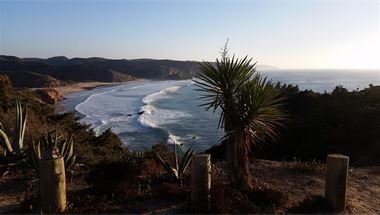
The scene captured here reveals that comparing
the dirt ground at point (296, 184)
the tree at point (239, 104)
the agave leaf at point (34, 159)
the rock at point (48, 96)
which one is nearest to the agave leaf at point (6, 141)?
the dirt ground at point (296, 184)

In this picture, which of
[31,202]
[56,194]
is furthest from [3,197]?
[56,194]

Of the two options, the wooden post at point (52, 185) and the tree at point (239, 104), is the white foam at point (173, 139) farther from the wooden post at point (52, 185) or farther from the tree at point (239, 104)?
the wooden post at point (52, 185)

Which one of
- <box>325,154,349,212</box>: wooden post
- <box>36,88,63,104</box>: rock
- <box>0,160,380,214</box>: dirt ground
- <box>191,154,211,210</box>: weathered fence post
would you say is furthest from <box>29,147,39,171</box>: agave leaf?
<box>36,88,63,104</box>: rock

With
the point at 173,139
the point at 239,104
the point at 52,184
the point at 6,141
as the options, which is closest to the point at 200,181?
the point at 239,104

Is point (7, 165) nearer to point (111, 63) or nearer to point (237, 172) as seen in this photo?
point (237, 172)

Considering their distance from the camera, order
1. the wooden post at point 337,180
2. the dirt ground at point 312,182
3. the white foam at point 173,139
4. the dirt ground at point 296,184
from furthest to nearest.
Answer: the white foam at point 173,139 → the dirt ground at point 312,182 → the dirt ground at point 296,184 → the wooden post at point 337,180

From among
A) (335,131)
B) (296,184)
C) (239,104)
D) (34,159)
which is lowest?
(335,131)

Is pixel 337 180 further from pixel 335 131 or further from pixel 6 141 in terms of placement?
pixel 335 131
